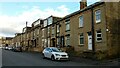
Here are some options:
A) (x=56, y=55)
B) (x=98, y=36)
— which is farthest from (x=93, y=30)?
(x=56, y=55)

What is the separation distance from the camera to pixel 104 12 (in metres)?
28.2

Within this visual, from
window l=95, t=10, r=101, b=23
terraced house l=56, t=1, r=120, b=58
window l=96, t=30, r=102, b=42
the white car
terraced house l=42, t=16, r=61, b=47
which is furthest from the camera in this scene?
terraced house l=42, t=16, r=61, b=47

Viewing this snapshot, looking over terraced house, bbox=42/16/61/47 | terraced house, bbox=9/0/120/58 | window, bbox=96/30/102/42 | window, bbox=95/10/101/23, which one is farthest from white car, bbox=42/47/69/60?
terraced house, bbox=42/16/61/47

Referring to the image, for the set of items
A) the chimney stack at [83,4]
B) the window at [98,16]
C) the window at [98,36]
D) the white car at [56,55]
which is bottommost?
the white car at [56,55]

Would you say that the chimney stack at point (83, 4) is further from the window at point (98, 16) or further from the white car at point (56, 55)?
the white car at point (56, 55)

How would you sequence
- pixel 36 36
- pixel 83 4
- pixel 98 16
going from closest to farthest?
1. pixel 98 16
2. pixel 83 4
3. pixel 36 36

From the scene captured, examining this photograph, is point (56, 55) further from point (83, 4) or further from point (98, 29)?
point (83, 4)

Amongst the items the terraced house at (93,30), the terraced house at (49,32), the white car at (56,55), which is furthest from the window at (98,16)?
the terraced house at (49,32)

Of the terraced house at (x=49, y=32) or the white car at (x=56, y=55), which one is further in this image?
the terraced house at (x=49, y=32)

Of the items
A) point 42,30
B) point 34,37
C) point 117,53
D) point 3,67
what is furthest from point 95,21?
point 34,37

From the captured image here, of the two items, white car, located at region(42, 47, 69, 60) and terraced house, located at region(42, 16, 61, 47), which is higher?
terraced house, located at region(42, 16, 61, 47)

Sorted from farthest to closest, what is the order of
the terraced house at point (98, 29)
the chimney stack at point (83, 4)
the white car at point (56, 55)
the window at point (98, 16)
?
the chimney stack at point (83, 4) < the window at point (98, 16) < the terraced house at point (98, 29) < the white car at point (56, 55)

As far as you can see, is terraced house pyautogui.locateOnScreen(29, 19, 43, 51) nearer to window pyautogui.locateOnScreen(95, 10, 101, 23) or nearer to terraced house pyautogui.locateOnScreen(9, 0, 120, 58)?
terraced house pyautogui.locateOnScreen(9, 0, 120, 58)

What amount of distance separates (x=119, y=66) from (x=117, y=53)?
9.37 meters
